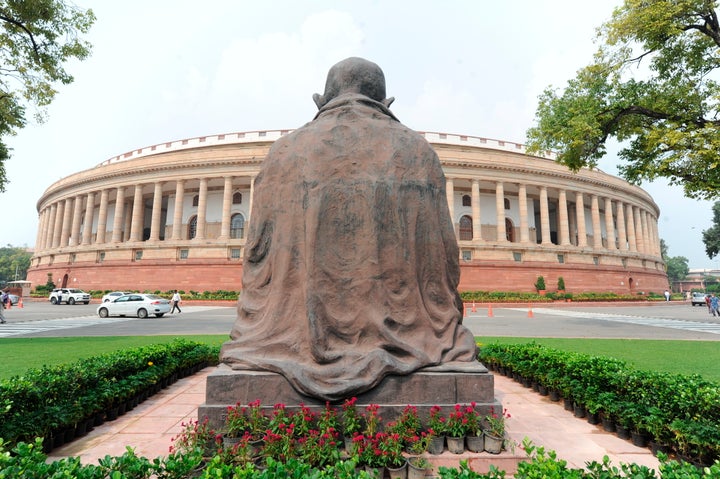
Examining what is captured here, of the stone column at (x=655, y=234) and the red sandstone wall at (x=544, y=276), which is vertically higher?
the stone column at (x=655, y=234)

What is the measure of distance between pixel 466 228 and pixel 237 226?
22.4m

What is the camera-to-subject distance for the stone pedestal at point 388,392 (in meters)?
3.20

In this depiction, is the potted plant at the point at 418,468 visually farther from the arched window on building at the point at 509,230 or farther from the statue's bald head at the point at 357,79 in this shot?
the arched window on building at the point at 509,230

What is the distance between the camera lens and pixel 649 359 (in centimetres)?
727

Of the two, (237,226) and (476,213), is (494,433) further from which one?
(237,226)

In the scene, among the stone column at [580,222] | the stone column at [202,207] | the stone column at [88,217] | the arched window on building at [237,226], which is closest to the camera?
the stone column at [202,207]

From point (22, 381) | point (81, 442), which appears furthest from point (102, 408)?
point (22, 381)

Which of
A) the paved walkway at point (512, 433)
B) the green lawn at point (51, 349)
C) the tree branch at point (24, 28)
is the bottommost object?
the paved walkway at point (512, 433)

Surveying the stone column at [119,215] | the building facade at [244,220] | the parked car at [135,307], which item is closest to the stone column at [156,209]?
the building facade at [244,220]

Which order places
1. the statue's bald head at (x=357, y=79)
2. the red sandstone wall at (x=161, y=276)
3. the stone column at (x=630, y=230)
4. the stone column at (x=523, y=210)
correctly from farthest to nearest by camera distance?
1. the stone column at (x=630, y=230)
2. the stone column at (x=523, y=210)
3. the red sandstone wall at (x=161, y=276)
4. the statue's bald head at (x=357, y=79)

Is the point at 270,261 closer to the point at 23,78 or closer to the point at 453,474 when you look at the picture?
the point at 453,474

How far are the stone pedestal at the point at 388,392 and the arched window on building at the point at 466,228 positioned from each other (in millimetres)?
35716

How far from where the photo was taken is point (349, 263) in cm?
359

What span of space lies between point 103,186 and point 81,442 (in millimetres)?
43827
